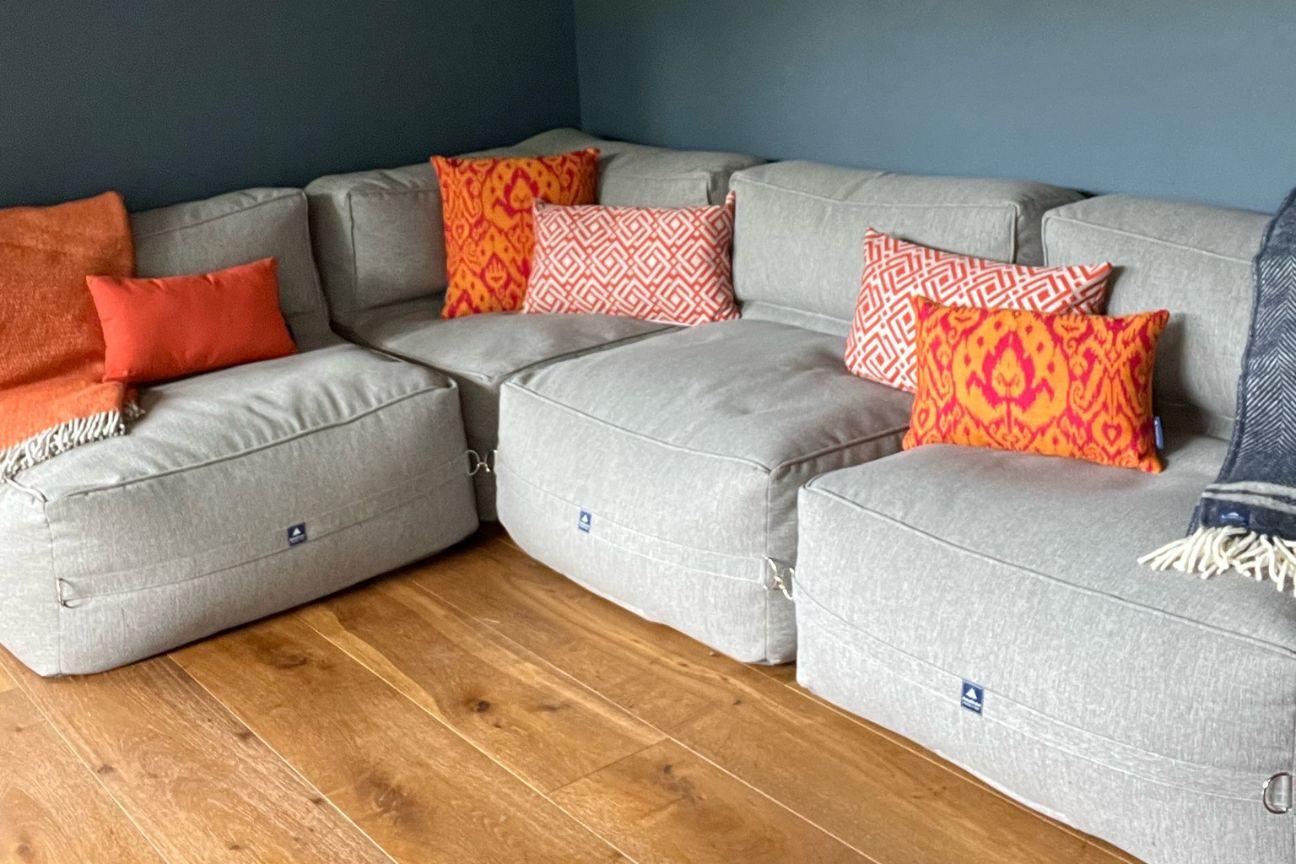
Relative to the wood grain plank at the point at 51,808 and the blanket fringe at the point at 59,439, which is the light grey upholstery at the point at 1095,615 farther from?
the blanket fringe at the point at 59,439

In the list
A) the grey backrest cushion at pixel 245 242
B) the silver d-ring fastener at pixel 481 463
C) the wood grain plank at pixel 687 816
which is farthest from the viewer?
the grey backrest cushion at pixel 245 242

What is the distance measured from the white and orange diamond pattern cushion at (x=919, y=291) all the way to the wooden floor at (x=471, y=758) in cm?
65

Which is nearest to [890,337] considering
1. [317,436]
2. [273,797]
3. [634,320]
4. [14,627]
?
[634,320]

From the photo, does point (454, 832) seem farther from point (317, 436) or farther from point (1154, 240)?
point (1154, 240)

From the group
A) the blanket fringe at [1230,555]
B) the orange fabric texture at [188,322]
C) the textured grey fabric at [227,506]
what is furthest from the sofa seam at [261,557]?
the blanket fringe at [1230,555]

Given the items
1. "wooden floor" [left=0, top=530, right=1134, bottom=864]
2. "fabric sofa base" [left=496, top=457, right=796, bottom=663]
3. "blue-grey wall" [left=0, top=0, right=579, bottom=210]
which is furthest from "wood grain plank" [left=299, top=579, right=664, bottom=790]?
"blue-grey wall" [left=0, top=0, right=579, bottom=210]

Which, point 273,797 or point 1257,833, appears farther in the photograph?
point 273,797

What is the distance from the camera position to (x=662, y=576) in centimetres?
256

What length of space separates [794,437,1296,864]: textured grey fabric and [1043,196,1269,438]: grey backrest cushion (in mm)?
122

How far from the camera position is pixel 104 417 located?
107 inches

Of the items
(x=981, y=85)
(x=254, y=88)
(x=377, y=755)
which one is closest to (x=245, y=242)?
(x=254, y=88)

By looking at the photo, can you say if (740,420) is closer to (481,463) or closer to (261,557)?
(481,463)

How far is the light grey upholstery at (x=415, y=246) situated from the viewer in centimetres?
326

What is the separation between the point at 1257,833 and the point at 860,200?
5.31ft
